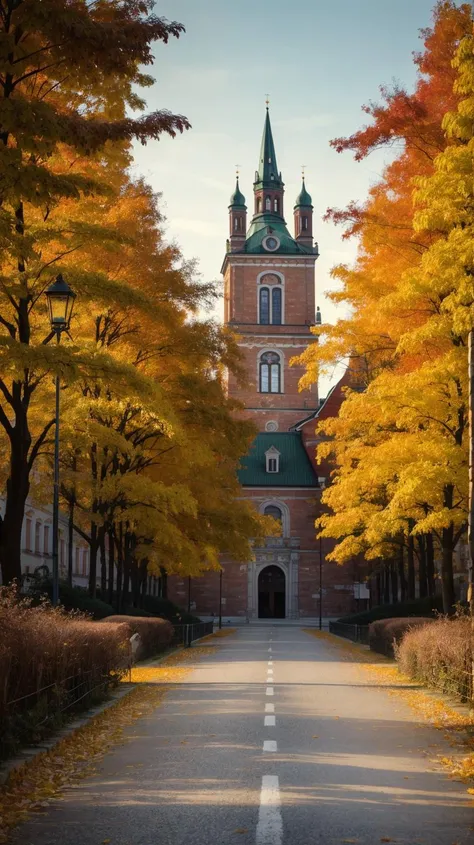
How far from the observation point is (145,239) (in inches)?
1032

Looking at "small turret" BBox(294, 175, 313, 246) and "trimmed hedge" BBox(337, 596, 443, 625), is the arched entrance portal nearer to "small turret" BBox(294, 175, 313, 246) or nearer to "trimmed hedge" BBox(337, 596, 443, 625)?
"small turret" BBox(294, 175, 313, 246)

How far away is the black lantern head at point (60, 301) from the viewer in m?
16.9

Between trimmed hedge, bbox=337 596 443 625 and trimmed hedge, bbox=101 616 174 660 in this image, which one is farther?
trimmed hedge, bbox=337 596 443 625

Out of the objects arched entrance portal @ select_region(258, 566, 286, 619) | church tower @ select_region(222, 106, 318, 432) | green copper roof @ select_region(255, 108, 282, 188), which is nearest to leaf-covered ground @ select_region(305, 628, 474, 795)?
arched entrance portal @ select_region(258, 566, 286, 619)

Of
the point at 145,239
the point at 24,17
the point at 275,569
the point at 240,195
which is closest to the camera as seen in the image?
the point at 24,17

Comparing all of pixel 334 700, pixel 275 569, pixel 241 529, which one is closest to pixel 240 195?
pixel 275 569

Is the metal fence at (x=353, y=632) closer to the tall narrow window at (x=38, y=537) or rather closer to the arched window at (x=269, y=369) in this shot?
the tall narrow window at (x=38, y=537)

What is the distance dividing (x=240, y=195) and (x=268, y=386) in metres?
19.6

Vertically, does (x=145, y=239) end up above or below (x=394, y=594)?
above

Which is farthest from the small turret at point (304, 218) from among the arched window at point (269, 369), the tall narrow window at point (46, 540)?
the tall narrow window at point (46, 540)

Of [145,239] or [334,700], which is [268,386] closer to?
[145,239]

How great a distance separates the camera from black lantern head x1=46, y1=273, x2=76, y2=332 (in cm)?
1694

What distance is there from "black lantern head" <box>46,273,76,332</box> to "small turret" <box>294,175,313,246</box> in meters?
76.3

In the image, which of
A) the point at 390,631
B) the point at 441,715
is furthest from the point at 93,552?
the point at 441,715
